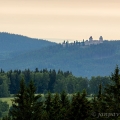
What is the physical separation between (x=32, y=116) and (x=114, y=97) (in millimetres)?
5329

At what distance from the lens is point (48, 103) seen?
186 ft

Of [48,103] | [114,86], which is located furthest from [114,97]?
[48,103]

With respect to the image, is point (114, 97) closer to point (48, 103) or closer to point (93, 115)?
point (93, 115)

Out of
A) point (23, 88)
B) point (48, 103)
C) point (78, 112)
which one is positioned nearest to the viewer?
point (78, 112)

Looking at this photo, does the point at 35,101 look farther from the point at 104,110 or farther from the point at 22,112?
the point at 104,110

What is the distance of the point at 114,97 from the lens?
4544 cm

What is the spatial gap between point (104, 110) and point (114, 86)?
122 inches

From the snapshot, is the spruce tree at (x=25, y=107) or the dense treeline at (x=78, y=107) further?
the spruce tree at (x=25, y=107)

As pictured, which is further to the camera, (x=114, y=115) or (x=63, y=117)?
(x=63, y=117)

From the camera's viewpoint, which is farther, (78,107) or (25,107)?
(25,107)

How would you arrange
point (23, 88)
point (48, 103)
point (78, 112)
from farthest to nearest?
point (48, 103) → point (23, 88) → point (78, 112)

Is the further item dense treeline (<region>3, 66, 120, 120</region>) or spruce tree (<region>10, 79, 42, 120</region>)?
spruce tree (<region>10, 79, 42, 120</region>)

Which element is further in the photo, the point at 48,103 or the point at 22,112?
the point at 48,103

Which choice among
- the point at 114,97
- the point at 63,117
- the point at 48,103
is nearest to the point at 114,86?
the point at 114,97
